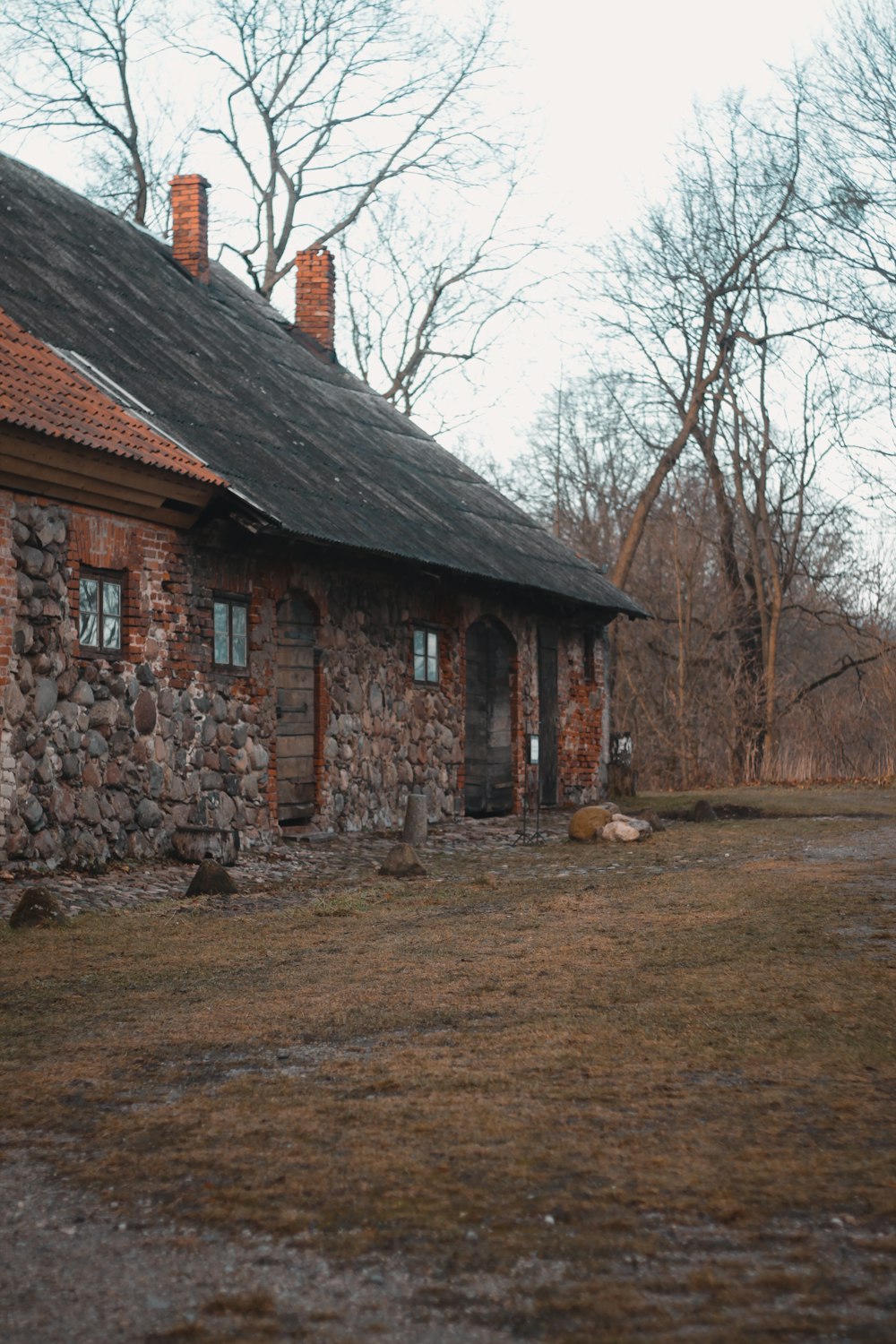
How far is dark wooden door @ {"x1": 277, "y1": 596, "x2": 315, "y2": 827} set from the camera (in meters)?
14.1

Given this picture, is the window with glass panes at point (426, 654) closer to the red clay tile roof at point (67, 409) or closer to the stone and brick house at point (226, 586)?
the stone and brick house at point (226, 586)

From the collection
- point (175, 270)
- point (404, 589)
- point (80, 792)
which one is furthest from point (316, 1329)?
point (175, 270)

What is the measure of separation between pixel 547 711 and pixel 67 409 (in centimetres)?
935

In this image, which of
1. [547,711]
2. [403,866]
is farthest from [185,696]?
[547,711]

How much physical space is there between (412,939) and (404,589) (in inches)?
326

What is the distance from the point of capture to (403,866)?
11477 millimetres

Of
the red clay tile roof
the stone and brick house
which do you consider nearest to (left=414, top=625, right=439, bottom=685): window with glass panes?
the stone and brick house

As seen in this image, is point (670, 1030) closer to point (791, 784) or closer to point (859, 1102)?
point (859, 1102)

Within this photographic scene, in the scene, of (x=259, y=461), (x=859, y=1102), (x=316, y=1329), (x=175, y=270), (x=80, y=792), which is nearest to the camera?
(x=316, y=1329)

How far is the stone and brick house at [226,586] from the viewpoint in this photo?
11.2m

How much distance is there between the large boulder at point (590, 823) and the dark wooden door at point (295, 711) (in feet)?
8.70

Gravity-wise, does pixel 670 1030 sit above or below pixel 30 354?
below

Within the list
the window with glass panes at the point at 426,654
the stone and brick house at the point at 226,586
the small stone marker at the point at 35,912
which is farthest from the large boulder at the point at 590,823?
the small stone marker at the point at 35,912

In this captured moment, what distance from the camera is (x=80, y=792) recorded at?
449 inches
